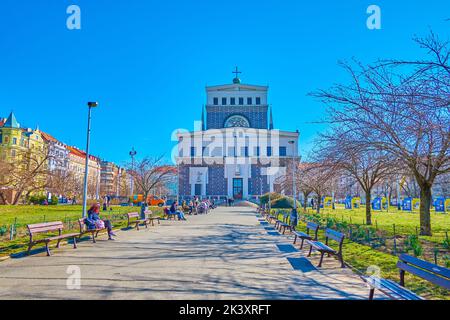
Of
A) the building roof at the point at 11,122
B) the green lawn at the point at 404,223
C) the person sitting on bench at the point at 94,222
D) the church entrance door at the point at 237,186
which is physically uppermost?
the building roof at the point at 11,122

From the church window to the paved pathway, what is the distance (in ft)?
204

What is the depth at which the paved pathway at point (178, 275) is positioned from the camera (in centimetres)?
584

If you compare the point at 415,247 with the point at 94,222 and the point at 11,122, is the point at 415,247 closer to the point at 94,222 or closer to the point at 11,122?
the point at 94,222

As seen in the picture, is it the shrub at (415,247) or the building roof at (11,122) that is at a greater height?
the building roof at (11,122)

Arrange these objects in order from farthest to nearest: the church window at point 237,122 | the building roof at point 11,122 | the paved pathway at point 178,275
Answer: the church window at point 237,122 → the building roof at point 11,122 → the paved pathway at point 178,275

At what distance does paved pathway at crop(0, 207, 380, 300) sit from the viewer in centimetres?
584

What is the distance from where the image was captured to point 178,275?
23.5ft

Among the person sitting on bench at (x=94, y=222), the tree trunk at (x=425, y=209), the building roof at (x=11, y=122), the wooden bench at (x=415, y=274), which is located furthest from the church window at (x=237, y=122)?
the wooden bench at (x=415, y=274)

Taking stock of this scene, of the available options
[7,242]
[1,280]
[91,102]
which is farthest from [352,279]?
[91,102]

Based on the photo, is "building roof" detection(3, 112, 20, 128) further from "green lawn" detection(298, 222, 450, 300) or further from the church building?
"green lawn" detection(298, 222, 450, 300)

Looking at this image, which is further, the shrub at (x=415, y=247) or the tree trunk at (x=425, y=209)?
the tree trunk at (x=425, y=209)

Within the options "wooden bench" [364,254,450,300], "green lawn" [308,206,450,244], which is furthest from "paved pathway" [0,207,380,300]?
"green lawn" [308,206,450,244]

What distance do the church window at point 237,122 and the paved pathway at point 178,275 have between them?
62028 mm

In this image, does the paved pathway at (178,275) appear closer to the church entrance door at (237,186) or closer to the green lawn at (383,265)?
the green lawn at (383,265)
